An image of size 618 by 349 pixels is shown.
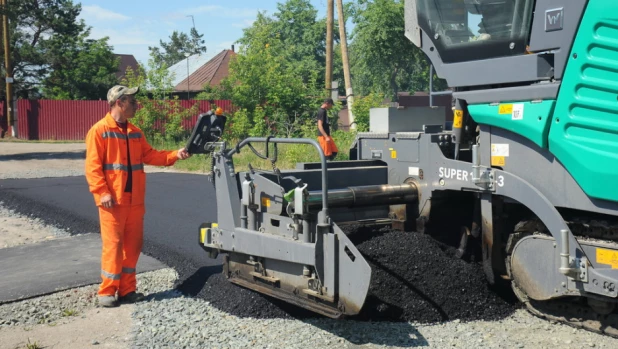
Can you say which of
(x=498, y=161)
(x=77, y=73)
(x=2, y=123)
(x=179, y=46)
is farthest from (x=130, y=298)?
(x=179, y=46)

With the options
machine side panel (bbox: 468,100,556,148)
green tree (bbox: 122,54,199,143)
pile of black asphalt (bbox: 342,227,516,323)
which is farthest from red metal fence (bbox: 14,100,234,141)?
machine side panel (bbox: 468,100,556,148)

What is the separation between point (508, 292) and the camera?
545 cm

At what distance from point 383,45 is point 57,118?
16.1 meters

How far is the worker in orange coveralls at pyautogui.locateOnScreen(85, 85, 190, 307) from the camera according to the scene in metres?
5.70

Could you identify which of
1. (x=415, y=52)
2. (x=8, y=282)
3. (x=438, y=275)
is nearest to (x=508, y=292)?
(x=438, y=275)

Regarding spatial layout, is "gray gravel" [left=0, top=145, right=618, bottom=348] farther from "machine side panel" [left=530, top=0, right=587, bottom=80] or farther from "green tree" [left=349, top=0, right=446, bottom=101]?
"green tree" [left=349, top=0, right=446, bottom=101]

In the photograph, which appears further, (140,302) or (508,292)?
(140,302)

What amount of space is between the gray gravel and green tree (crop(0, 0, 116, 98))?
33455mm

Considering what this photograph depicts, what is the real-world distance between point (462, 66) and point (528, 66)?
593 millimetres

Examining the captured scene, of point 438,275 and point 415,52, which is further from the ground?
point 415,52

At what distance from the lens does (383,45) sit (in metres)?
34.8

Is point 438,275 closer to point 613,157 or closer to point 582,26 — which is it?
point 613,157

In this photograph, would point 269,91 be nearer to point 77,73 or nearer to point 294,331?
point 294,331

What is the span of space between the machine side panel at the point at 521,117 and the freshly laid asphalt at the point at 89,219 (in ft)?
9.58
